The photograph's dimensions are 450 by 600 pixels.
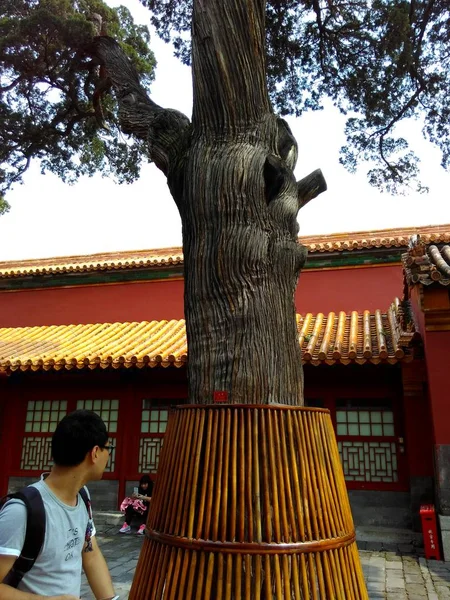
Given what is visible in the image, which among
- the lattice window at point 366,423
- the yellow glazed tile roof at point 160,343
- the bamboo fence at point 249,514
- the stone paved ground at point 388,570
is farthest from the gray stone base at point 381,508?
the bamboo fence at point 249,514

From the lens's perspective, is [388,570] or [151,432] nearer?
[388,570]

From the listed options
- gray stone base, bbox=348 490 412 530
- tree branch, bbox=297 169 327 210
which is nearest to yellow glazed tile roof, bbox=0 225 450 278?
gray stone base, bbox=348 490 412 530

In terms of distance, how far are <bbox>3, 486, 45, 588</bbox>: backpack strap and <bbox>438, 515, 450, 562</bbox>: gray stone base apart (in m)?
5.71

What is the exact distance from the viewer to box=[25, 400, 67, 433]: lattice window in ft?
30.3

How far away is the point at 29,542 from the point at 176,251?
11.6 metres

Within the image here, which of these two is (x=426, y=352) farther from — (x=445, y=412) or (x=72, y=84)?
(x=72, y=84)

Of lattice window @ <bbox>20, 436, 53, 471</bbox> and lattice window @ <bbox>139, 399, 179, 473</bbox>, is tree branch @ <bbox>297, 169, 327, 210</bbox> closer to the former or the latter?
lattice window @ <bbox>139, 399, 179, 473</bbox>

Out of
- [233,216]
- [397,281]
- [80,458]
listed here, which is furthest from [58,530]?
[397,281]

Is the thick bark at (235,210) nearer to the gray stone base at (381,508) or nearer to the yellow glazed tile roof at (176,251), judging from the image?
the gray stone base at (381,508)

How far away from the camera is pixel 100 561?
7.02 ft

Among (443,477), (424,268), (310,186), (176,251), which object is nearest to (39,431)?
(176,251)

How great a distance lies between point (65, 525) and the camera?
1.88 meters

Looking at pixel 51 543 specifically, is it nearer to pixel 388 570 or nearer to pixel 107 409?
pixel 388 570

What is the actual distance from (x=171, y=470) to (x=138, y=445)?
698 cm
